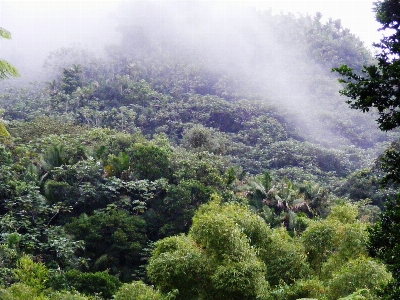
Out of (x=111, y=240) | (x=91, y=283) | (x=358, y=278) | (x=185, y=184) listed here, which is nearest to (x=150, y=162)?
(x=185, y=184)

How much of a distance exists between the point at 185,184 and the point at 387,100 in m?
13.6

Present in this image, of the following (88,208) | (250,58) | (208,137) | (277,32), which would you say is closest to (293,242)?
(88,208)

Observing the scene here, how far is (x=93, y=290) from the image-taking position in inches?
527

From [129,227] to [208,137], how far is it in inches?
494

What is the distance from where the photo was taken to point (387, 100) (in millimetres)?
5582

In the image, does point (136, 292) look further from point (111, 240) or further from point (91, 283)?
point (111, 240)

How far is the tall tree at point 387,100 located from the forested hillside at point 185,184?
27 cm

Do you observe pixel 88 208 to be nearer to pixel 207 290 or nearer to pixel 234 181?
pixel 234 181

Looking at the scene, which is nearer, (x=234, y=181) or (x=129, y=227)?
(x=129, y=227)

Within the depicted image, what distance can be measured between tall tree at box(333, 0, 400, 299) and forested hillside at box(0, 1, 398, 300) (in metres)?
0.27

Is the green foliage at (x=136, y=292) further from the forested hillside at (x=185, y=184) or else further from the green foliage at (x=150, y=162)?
the green foliage at (x=150, y=162)

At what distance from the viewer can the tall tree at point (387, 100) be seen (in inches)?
201

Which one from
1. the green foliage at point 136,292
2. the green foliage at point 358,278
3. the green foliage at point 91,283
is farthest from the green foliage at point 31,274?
the green foliage at point 358,278

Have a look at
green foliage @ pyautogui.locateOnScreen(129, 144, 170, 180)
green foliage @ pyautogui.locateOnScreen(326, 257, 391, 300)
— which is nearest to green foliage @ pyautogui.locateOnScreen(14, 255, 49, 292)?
green foliage @ pyautogui.locateOnScreen(326, 257, 391, 300)
